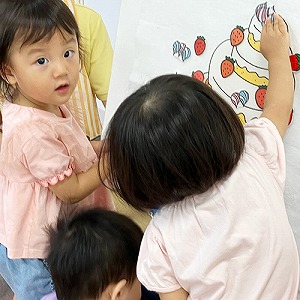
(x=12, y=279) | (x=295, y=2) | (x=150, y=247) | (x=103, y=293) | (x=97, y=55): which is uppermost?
(x=295, y=2)

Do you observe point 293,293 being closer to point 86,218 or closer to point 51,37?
point 86,218

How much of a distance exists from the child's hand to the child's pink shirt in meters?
0.33

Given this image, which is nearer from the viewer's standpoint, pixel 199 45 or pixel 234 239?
pixel 234 239

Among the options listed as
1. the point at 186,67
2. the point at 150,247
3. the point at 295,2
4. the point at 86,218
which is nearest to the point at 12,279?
the point at 86,218

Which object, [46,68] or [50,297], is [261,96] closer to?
[46,68]

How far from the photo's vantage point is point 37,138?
2.33 ft

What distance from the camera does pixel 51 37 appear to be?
2.29 ft

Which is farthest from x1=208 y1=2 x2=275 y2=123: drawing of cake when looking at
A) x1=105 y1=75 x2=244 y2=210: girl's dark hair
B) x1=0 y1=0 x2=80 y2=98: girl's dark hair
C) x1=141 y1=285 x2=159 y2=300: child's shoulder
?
x1=141 y1=285 x2=159 y2=300: child's shoulder

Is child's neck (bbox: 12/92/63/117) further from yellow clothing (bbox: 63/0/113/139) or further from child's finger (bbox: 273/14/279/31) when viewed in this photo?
child's finger (bbox: 273/14/279/31)

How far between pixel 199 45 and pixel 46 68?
0.75ft

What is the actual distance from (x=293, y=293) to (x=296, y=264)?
39mm


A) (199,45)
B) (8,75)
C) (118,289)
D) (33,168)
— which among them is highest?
(199,45)

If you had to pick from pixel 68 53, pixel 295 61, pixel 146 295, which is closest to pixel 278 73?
pixel 295 61

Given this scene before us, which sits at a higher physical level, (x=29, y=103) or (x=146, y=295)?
(x=29, y=103)
